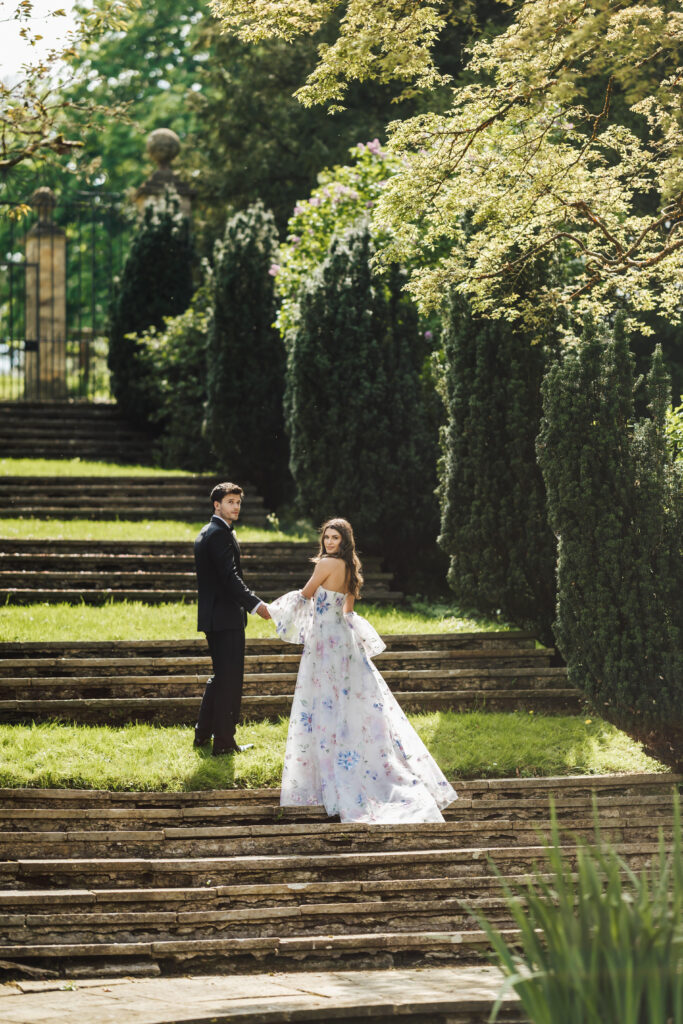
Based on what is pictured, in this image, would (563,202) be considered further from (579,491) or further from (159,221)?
(159,221)

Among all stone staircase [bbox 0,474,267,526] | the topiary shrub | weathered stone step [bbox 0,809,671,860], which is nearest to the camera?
weathered stone step [bbox 0,809,671,860]

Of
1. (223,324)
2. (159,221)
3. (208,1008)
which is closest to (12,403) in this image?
(159,221)

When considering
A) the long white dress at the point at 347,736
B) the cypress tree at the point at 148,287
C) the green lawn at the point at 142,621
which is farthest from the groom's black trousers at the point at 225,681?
the cypress tree at the point at 148,287

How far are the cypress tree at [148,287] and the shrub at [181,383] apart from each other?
29.9 inches

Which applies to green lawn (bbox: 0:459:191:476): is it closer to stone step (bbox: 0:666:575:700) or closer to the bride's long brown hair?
stone step (bbox: 0:666:575:700)

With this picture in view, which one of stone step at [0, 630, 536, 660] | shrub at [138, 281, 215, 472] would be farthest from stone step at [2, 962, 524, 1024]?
shrub at [138, 281, 215, 472]

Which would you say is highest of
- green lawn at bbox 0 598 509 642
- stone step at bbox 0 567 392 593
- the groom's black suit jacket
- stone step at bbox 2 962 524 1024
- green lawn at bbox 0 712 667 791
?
the groom's black suit jacket

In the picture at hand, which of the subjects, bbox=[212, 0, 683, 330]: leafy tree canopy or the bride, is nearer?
the bride

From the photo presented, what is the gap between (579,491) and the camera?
30.9 feet

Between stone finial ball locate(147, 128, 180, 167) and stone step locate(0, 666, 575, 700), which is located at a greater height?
stone finial ball locate(147, 128, 180, 167)

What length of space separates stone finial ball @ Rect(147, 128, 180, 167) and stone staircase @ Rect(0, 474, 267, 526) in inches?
337

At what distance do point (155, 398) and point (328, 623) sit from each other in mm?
11338

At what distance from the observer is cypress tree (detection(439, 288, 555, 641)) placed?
11031 mm

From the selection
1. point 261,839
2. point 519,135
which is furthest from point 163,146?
point 261,839
